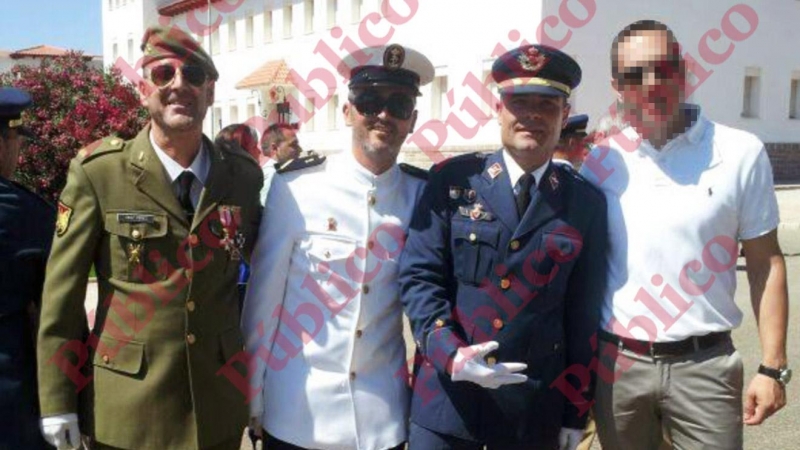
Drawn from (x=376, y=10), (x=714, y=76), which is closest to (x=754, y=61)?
(x=714, y=76)

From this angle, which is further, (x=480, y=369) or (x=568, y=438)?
(x=568, y=438)

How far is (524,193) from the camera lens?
2740 mm

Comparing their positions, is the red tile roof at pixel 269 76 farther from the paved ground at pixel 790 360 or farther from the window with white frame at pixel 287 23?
the paved ground at pixel 790 360

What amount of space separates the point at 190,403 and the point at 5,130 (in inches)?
46.4

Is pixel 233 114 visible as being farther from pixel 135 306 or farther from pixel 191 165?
pixel 135 306

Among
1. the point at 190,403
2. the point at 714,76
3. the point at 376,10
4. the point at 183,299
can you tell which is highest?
the point at 376,10

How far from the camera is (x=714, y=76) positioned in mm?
24750

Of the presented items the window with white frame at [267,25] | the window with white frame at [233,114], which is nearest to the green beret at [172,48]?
the window with white frame at [267,25]

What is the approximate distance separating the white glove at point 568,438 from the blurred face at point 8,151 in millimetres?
2118

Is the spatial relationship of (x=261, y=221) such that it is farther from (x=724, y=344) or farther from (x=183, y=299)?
(x=724, y=344)

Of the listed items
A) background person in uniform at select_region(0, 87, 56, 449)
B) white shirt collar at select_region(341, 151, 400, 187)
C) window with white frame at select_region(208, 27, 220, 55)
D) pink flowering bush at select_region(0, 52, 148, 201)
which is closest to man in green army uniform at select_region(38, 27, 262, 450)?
background person in uniform at select_region(0, 87, 56, 449)

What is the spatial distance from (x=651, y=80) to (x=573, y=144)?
3.32 meters

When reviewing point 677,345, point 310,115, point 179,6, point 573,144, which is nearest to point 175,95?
point 677,345

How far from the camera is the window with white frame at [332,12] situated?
30780mm
